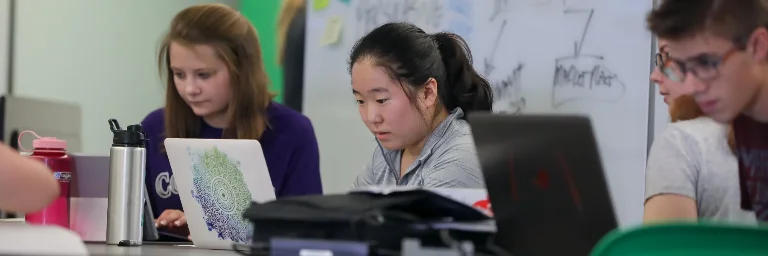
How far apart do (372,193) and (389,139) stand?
2.60 ft

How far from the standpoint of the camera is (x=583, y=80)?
2.79 m

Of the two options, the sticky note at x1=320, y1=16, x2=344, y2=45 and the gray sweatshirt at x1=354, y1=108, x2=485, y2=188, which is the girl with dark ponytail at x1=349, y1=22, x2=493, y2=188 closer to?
the gray sweatshirt at x1=354, y1=108, x2=485, y2=188

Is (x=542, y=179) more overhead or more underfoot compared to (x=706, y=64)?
more underfoot

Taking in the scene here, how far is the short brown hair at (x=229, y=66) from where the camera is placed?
93.5 inches

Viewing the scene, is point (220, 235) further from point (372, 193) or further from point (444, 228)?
point (444, 228)

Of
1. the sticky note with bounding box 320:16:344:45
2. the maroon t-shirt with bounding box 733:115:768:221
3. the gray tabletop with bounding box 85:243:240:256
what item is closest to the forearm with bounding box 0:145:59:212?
the gray tabletop with bounding box 85:243:240:256

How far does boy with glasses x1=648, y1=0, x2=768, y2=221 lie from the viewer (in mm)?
1318

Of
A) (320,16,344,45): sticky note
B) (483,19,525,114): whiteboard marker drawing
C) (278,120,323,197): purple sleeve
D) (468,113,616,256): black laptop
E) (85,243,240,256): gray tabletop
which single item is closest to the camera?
(468,113,616,256): black laptop

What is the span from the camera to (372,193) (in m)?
1.31

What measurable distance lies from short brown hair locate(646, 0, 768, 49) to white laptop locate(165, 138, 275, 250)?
0.72m

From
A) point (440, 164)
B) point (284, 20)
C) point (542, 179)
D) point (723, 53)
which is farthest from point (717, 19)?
point (284, 20)

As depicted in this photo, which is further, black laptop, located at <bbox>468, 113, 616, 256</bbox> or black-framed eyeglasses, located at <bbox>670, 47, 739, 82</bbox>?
black-framed eyeglasses, located at <bbox>670, 47, 739, 82</bbox>

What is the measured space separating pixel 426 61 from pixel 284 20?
1.48 meters

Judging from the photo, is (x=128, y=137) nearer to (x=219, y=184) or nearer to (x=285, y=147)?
(x=219, y=184)
